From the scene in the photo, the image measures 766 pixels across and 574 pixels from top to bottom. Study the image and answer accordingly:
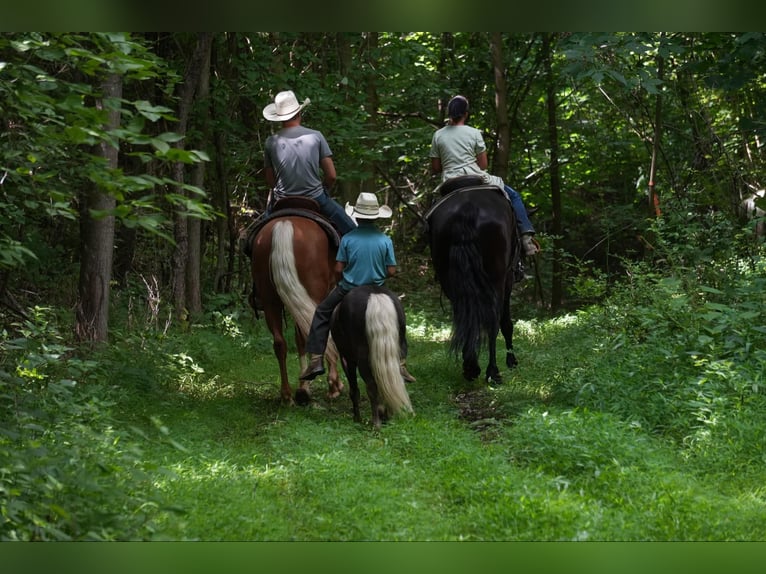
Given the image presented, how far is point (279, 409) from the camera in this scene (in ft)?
25.9

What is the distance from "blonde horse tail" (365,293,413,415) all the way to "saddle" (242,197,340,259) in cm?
139

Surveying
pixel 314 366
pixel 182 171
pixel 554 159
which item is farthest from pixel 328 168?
pixel 554 159

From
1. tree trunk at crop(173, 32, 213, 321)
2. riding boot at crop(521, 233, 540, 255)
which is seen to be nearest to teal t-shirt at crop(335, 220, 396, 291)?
riding boot at crop(521, 233, 540, 255)

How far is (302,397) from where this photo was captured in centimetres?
797

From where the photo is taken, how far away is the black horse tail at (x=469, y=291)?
8.19 metres

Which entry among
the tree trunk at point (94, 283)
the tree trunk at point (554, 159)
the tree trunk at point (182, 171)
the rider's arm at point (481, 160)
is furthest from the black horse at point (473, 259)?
the tree trunk at point (554, 159)

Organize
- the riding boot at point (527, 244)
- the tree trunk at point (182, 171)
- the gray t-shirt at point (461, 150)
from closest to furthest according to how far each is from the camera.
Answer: the gray t-shirt at point (461, 150) → the riding boot at point (527, 244) → the tree trunk at point (182, 171)

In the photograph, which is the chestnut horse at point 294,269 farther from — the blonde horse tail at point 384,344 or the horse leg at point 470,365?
the horse leg at point 470,365

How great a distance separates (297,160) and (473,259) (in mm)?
2027

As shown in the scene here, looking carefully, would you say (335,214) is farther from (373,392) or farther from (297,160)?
(373,392)

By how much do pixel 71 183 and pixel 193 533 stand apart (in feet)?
14.1

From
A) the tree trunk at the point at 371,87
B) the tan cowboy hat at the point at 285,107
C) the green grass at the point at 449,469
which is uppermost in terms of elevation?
the tree trunk at the point at 371,87

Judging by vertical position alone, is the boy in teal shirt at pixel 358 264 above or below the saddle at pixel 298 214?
below

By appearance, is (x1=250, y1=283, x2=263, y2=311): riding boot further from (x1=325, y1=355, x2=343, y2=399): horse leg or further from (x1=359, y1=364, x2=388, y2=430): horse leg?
(x1=359, y1=364, x2=388, y2=430): horse leg
